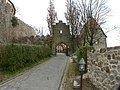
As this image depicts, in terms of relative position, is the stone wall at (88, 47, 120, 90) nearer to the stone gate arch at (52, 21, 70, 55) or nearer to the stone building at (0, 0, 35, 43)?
the stone building at (0, 0, 35, 43)

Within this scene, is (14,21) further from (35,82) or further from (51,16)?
(35,82)

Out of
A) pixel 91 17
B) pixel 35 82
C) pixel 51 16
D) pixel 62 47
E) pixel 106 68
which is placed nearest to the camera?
pixel 106 68

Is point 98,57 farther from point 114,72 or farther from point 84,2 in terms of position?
point 84,2

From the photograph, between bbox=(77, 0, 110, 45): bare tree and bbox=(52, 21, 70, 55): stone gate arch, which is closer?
bbox=(77, 0, 110, 45): bare tree

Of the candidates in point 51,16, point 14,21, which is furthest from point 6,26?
point 51,16

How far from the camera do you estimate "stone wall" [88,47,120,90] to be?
7097 millimetres

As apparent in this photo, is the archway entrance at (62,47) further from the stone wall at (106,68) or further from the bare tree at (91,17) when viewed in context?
A: the stone wall at (106,68)

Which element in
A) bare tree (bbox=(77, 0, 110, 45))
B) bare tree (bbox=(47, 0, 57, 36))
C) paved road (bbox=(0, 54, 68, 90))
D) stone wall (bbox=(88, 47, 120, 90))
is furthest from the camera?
bare tree (bbox=(47, 0, 57, 36))

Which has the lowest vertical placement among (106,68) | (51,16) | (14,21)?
(106,68)

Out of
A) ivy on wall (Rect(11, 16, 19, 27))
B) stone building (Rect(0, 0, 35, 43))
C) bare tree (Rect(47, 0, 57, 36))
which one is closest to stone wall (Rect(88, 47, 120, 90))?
stone building (Rect(0, 0, 35, 43))

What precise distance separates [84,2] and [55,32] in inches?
966

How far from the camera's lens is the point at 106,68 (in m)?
8.07

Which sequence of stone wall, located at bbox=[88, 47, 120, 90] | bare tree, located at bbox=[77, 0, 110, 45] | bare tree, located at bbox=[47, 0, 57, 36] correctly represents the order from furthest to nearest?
bare tree, located at bbox=[47, 0, 57, 36] → bare tree, located at bbox=[77, 0, 110, 45] → stone wall, located at bbox=[88, 47, 120, 90]

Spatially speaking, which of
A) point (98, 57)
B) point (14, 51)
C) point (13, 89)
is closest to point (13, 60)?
point (14, 51)
